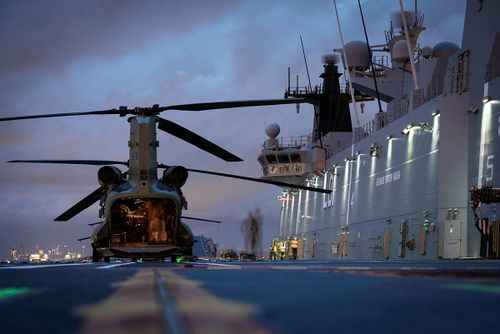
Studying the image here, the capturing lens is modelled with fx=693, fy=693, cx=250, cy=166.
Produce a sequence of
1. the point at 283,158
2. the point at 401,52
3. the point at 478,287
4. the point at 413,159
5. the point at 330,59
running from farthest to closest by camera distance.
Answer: the point at 330,59, the point at 283,158, the point at 401,52, the point at 413,159, the point at 478,287

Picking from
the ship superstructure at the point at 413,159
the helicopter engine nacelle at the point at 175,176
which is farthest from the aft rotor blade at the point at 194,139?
the ship superstructure at the point at 413,159

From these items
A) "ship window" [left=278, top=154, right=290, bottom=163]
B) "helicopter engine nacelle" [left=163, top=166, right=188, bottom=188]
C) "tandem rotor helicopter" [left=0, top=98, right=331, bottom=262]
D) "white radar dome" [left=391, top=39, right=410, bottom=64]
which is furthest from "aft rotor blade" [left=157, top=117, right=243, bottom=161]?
"ship window" [left=278, top=154, right=290, bottom=163]

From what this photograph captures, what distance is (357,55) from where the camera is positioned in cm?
5606

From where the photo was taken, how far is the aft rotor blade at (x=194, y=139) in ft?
56.7

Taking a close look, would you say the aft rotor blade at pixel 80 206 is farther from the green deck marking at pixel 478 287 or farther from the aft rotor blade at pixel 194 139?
the green deck marking at pixel 478 287

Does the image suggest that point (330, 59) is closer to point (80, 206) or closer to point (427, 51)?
point (427, 51)

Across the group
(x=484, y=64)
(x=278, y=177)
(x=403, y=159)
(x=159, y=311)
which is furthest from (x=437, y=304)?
(x=278, y=177)

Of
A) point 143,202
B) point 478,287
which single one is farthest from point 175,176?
point 478,287

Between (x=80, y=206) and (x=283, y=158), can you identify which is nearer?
(x=80, y=206)

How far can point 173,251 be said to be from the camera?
1906cm

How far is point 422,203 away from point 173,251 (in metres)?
19.8

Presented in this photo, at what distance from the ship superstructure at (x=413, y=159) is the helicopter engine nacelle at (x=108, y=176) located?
50.2 ft

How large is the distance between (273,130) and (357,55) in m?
13.1

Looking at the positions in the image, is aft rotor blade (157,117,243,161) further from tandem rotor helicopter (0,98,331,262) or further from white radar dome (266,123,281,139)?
white radar dome (266,123,281,139)
